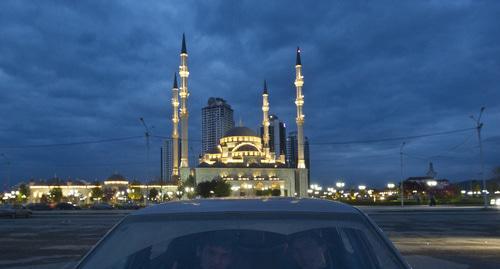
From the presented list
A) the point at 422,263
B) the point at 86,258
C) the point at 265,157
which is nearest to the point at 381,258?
the point at 86,258

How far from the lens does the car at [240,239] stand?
9.74ft

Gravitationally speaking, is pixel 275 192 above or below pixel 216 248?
above

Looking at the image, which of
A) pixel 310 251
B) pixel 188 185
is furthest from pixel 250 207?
pixel 188 185

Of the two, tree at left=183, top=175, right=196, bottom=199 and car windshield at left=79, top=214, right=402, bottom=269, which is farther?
tree at left=183, top=175, right=196, bottom=199

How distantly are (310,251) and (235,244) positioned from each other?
1.36 ft

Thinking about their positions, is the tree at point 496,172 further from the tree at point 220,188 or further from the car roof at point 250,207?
the car roof at point 250,207

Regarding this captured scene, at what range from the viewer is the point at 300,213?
305 cm

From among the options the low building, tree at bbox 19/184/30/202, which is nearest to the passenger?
the low building

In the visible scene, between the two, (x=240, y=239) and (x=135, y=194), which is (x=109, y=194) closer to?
(x=135, y=194)

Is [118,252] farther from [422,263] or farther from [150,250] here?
[422,263]

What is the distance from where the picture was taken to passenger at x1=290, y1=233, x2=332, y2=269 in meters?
3.05

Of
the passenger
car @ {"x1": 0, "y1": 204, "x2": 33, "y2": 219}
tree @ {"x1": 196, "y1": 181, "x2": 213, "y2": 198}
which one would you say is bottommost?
car @ {"x1": 0, "y1": 204, "x2": 33, "y2": 219}

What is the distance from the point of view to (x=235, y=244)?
3111mm

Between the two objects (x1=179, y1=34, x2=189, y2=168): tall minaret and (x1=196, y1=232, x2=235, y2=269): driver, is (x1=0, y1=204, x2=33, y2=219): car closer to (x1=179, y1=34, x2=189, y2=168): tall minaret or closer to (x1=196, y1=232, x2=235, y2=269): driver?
(x1=196, y1=232, x2=235, y2=269): driver
